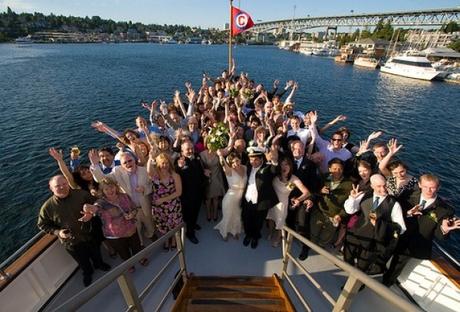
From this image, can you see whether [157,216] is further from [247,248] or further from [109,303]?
[247,248]

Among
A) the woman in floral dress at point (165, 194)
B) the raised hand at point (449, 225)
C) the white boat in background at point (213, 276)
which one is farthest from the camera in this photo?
the woman in floral dress at point (165, 194)

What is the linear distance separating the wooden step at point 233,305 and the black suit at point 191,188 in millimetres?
1699

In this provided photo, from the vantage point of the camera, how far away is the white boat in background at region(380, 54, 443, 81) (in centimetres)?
3936

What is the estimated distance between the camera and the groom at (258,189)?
12.7ft

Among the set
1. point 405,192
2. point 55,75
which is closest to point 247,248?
point 405,192

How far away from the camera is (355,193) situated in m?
3.38

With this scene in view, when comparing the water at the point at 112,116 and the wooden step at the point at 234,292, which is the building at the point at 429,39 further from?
the wooden step at the point at 234,292

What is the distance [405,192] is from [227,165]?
2847 mm

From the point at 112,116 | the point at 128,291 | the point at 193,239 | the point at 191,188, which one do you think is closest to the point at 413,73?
the point at 112,116

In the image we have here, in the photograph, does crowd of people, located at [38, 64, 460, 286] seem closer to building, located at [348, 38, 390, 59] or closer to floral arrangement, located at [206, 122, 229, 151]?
floral arrangement, located at [206, 122, 229, 151]

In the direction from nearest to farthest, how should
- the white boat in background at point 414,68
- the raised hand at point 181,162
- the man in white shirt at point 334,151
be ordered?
the raised hand at point 181,162 < the man in white shirt at point 334,151 < the white boat in background at point 414,68

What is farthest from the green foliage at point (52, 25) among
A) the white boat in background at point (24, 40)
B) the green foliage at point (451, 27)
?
the green foliage at point (451, 27)

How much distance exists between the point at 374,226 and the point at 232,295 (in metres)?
2.15

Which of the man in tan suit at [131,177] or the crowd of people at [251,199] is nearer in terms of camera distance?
the crowd of people at [251,199]
